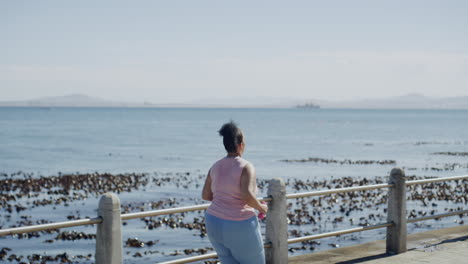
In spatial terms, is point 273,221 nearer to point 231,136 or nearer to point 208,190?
point 208,190

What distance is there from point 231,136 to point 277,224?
2636 mm

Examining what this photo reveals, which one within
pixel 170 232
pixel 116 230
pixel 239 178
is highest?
pixel 239 178

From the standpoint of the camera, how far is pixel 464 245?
995 cm

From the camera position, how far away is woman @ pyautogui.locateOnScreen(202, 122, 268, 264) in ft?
18.4

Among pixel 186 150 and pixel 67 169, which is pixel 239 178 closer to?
pixel 67 169

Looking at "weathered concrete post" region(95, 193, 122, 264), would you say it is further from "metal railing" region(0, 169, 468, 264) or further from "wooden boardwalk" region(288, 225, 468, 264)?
"wooden boardwalk" region(288, 225, 468, 264)

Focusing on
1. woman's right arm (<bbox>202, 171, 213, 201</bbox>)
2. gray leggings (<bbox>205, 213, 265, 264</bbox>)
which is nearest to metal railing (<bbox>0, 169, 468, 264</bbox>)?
woman's right arm (<bbox>202, 171, 213, 201</bbox>)

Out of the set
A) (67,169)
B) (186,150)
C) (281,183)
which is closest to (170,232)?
(281,183)

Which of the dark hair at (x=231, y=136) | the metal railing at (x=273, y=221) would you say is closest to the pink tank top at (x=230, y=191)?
the dark hair at (x=231, y=136)

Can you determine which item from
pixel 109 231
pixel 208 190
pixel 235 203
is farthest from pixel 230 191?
pixel 109 231

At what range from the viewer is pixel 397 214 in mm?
9594

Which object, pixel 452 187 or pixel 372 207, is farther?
pixel 452 187

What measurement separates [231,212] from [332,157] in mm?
48881

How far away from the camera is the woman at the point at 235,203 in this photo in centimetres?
561
